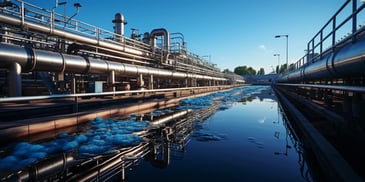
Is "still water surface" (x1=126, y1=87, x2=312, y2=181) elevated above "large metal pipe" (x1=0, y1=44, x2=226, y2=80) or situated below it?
below

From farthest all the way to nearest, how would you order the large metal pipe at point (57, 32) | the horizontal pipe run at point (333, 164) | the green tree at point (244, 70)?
the green tree at point (244, 70) < the large metal pipe at point (57, 32) < the horizontal pipe run at point (333, 164)

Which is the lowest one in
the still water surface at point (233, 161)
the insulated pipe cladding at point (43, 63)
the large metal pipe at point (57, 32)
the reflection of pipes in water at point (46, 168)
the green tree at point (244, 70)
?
the still water surface at point (233, 161)

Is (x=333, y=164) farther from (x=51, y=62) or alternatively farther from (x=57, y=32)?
(x=57, y=32)

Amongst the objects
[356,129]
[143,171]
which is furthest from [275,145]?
[143,171]

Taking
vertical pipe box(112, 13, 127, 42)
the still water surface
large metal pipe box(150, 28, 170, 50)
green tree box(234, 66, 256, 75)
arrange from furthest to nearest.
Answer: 1. green tree box(234, 66, 256, 75)
2. large metal pipe box(150, 28, 170, 50)
3. vertical pipe box(112, 13, 127, 42)
4. the still water surface

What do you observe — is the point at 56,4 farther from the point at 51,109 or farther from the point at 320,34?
the point at 320,34

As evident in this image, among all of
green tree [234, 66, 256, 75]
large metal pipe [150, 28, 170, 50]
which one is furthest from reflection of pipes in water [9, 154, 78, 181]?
green tree [234, 66, 256, 75]

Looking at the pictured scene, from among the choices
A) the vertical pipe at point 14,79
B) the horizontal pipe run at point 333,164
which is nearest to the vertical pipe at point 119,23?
the vertical pipe at point 14,79

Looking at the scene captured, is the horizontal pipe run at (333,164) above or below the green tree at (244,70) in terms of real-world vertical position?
below

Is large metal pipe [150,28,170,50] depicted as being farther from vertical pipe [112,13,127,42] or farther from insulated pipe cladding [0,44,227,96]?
insulated pipe cladding [0,44,227,96]

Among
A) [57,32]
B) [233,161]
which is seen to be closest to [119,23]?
[57,32]

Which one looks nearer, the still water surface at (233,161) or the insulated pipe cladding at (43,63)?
the still water surface at (233,161)

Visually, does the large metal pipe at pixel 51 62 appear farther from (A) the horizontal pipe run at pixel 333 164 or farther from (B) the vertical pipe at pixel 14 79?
(A) the horizontal pipe run at pixel 333 164

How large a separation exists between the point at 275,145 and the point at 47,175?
12.0 feet
